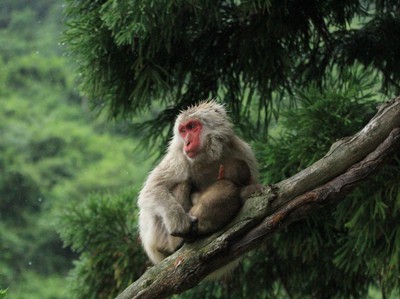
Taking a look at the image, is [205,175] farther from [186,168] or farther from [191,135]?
[191,135]

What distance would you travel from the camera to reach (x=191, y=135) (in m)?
3.62

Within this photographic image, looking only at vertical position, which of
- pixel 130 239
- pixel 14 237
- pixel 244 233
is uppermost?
pixel 14 237

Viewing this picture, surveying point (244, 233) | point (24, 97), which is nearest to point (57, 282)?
point (24, 97)

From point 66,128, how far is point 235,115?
33.7 ft

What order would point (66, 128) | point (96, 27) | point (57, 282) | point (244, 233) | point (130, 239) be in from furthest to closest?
point (66, 128), point (57, 282), point (130, 239), point (96, 27), point (244, 233)

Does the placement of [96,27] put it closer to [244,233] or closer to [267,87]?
[267,87]

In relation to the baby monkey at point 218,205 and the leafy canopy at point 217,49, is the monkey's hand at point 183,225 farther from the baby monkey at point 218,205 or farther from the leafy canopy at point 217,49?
the leafy canopy at point 217,49

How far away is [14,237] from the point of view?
13.5m

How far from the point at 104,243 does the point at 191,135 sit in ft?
7.54

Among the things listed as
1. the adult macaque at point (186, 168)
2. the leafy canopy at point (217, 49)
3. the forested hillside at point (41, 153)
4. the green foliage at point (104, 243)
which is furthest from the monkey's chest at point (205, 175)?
the forested hillside at point (41, 153)

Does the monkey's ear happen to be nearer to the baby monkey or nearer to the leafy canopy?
the baby monkey

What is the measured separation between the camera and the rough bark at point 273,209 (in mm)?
3266

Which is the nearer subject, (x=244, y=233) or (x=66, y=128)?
(x=244, y=233)

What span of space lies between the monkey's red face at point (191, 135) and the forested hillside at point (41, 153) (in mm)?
8895
